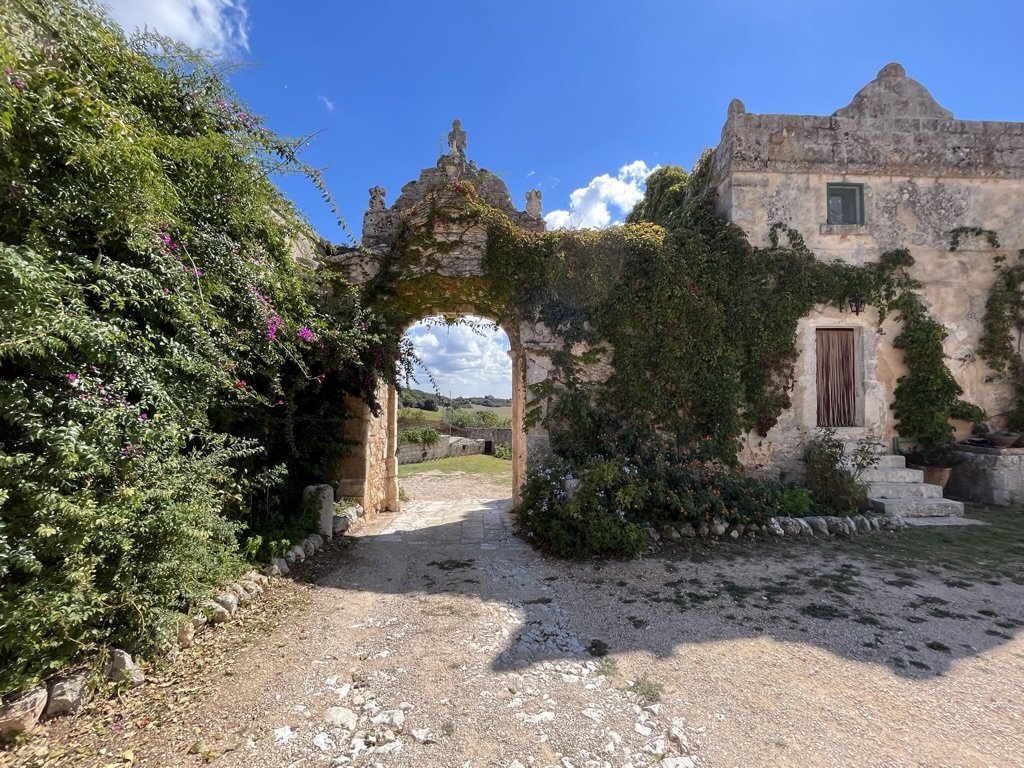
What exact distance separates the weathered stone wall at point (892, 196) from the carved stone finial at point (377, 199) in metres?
6.78

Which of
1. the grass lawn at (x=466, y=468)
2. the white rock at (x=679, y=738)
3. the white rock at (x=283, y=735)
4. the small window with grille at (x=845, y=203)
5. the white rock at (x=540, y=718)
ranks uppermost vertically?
the small window with grille at (x=845, y=203)

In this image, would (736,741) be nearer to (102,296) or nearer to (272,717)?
(272,717)

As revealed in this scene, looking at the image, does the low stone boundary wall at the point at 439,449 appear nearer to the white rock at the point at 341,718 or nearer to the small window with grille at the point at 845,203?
the white rock at the point at 341,718

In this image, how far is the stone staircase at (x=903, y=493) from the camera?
6.38 m

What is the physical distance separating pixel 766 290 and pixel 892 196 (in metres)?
3.09

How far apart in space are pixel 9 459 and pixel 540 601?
11.8 ft

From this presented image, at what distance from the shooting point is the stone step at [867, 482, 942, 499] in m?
6.65

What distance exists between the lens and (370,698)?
257 centimetres

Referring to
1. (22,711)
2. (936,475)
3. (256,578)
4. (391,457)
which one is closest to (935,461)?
(936,475)

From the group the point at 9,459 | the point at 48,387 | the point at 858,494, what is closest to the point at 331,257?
the point at 48,387

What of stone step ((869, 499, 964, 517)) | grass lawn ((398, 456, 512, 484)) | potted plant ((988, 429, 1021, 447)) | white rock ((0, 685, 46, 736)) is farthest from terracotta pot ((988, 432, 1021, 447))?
white rock ((0, 685, 46, 736))

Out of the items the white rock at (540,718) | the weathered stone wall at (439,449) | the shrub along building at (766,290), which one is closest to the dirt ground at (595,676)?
the white rock at (540,718)

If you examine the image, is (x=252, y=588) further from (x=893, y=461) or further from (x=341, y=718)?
(x=893, y=461)

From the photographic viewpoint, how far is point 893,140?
7.70 m
